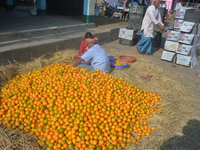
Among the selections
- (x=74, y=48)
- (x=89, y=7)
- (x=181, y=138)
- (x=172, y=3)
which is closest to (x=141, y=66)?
(x=74, y=48)

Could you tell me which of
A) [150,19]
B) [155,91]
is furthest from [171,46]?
[155,91]

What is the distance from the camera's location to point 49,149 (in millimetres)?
2668

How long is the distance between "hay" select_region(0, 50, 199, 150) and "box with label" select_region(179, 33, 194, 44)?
150 cm

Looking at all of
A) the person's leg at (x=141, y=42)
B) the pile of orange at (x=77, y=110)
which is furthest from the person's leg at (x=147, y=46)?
the pile of orange at (x=77, y=110)

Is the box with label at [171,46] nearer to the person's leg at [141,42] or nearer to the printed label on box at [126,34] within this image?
the person's leg at [141,42]

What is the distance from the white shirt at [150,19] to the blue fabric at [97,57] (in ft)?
11.7

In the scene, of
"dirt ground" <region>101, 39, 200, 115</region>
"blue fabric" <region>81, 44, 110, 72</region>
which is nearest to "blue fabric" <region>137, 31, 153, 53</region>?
"dirt ground" <region>101, 39, 200, 115</region>

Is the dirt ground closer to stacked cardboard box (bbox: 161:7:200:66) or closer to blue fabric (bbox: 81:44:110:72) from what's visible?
stacked cardboard box (bbox: 161:7:200:66)

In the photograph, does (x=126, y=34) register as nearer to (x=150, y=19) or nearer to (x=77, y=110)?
(x=150, y=19)

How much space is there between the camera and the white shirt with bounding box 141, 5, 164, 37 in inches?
280

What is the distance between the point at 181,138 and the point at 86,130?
1870 mm

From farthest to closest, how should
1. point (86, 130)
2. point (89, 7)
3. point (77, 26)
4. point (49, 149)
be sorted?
point (89, 7) → point (77, 26) → point (86, 130) → point (49, 149)

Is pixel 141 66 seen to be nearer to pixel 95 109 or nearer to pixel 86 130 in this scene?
pixel 95 109

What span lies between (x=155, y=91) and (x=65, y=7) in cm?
1132
